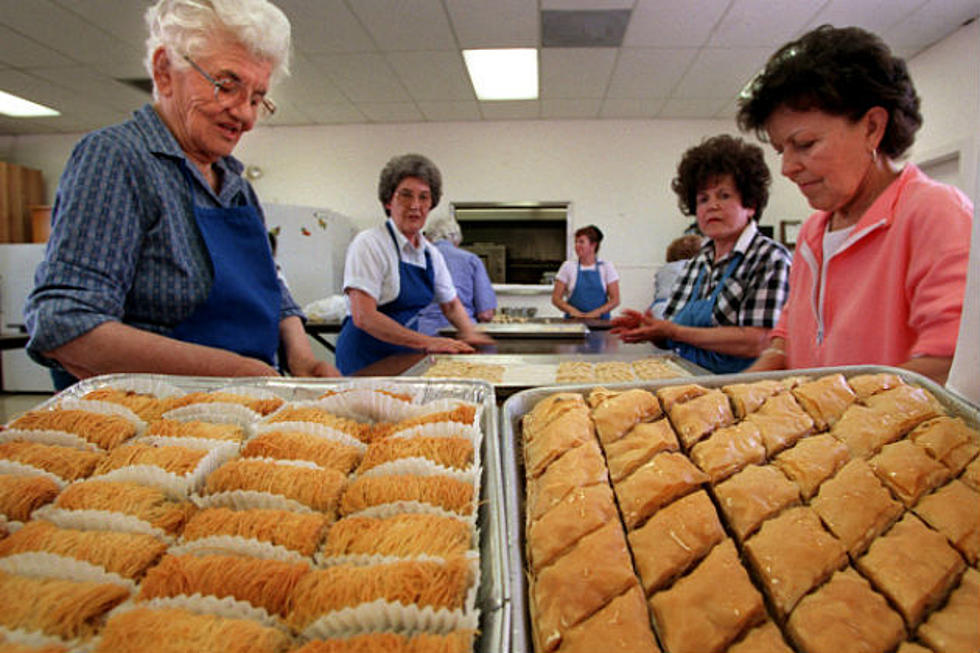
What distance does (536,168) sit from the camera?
712 centimetres

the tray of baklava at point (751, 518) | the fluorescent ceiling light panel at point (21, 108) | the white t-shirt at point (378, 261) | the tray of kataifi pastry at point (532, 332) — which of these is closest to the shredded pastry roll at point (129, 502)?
the tray of baklava at point (751, 518)

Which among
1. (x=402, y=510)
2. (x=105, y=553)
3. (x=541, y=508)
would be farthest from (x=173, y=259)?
(x=541, y=508)

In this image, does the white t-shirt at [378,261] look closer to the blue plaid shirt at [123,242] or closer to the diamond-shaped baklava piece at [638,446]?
the blue plaid shirt at [123,242]

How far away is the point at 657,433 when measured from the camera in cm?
73

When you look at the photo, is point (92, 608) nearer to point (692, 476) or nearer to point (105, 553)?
point (105, 553)

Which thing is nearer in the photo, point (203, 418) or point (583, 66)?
point (203, 418)

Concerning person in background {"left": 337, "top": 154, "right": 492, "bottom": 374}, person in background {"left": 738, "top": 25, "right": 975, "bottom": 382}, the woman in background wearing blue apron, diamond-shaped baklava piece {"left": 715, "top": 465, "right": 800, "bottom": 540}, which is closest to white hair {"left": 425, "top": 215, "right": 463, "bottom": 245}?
person in background {"left": 337, "top": 154, "right": 492, "bottom": 374}

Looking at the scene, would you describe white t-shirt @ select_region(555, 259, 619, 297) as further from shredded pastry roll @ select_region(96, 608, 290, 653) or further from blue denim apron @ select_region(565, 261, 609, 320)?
shredded pastry roll @ select_region(96, 608, 290, 653)

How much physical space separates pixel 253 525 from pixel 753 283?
2.08 metres

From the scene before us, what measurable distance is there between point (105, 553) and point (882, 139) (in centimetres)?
182

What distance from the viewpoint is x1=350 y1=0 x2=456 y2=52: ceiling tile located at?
414 centimetres

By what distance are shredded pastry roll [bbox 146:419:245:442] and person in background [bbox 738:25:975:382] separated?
4.24 ft

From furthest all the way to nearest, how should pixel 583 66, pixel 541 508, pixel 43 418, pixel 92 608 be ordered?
pixel 583 66 < pixel 43 418 < pixel 541 508 < pixel 92 608

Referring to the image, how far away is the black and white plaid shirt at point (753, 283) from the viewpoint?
6.68 feet
